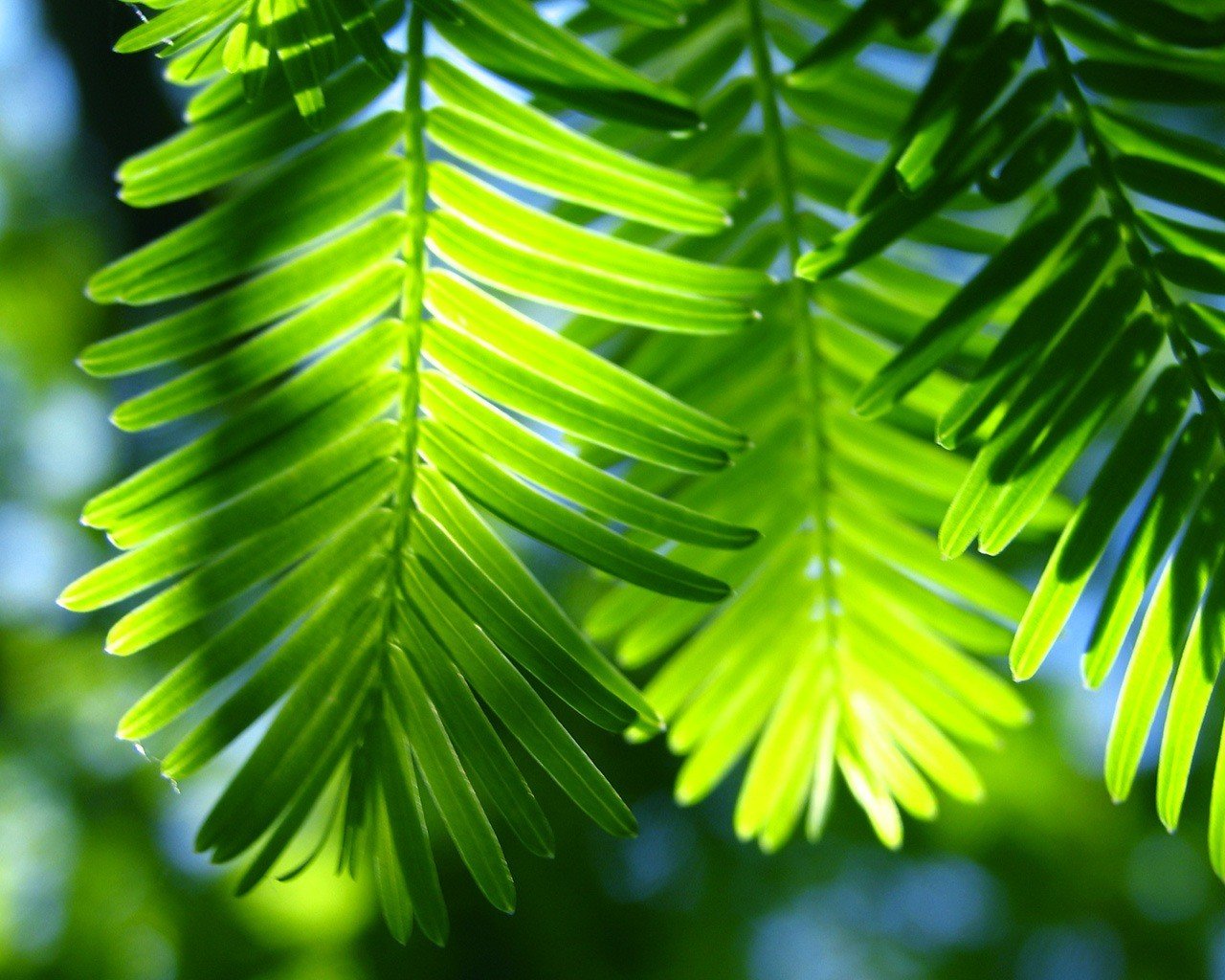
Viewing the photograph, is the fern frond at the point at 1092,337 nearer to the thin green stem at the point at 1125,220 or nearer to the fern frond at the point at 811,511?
the thin green stem at the point at 1125,220

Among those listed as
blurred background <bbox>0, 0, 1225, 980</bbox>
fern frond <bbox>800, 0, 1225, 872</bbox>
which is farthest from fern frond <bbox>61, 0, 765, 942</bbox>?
blurred background <bbox>0, 0, 1225, 980</bbox>

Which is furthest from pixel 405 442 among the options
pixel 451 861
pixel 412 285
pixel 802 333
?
pixel 451 861

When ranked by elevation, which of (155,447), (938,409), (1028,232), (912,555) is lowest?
(155,447)

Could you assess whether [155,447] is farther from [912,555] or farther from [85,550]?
[912,555]

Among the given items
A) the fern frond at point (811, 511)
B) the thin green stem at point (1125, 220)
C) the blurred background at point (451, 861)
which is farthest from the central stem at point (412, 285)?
the blurred background at point (451, 861)

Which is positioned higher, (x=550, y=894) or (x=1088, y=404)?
(x=1088, y=404)

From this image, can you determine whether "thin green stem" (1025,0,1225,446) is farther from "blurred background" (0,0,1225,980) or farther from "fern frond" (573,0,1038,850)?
"blurred background" (0,0,1225,980)

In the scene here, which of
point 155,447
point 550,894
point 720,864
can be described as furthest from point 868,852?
point 155,447
